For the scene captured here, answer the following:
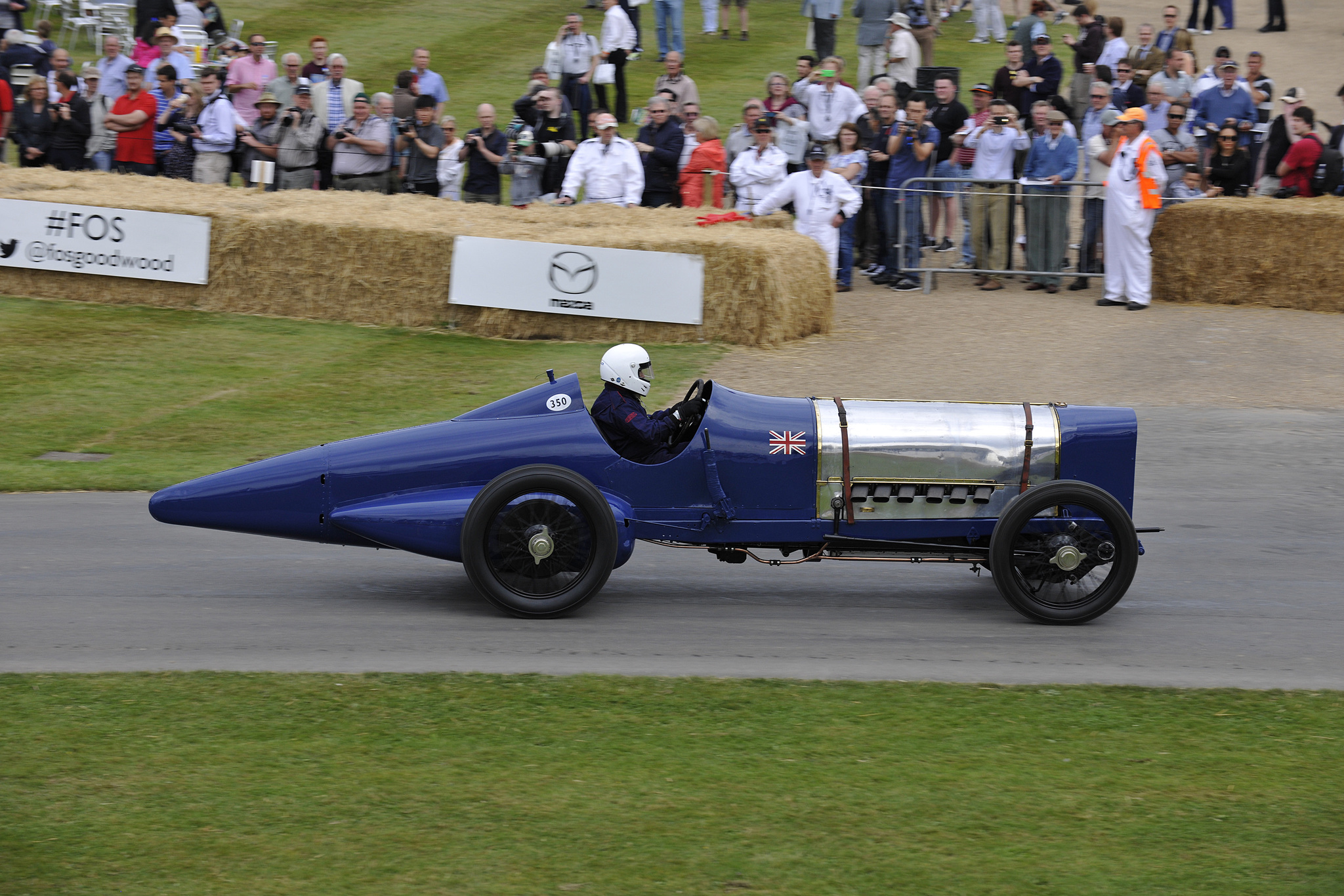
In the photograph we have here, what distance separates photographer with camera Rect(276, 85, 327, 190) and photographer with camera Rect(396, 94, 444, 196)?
97cm

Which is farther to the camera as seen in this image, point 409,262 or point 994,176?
point 994,176

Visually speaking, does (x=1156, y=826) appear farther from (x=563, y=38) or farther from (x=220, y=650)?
(x=563, y=38)

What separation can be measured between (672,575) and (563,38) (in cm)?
1253

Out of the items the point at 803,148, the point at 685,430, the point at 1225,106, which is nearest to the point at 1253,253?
the point at 1225,106

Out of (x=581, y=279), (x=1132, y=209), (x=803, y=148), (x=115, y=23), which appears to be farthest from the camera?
(x=115, y=23)

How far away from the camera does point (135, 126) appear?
54.2ft

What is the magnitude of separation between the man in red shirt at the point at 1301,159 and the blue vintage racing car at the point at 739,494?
980 centimetres

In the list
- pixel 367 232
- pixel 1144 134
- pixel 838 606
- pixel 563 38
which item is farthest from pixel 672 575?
pixel 563 38

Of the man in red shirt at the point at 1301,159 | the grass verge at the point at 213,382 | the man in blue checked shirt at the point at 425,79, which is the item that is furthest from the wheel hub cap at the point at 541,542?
the man in blue checked shirt at the point at 425,79

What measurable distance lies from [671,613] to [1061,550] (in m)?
2.04

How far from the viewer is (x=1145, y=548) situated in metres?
8.88

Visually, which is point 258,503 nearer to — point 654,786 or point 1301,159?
point 654,786

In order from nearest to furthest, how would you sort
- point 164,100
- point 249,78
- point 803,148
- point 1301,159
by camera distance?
point 1301,159 → point 803,148 → point 164,100 → point 249,78

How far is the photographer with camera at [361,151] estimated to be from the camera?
16.1 meters
